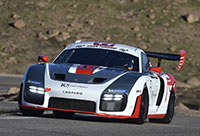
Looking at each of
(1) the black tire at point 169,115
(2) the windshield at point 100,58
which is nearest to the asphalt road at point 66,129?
(2) the windshield at point 100,58

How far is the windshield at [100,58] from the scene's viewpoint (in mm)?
10656

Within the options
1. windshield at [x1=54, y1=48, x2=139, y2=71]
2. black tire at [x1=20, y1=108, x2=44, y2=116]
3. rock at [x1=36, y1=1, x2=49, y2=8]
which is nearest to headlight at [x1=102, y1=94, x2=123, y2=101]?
black tire at [x1=20, y1=108, x2=44, y2=116]

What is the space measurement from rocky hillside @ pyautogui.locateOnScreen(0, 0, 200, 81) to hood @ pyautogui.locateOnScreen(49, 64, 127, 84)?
29658 millimetres

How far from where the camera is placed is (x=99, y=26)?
151ft

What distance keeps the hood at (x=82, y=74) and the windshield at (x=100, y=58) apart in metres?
1.04

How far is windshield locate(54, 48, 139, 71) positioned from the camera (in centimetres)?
1066

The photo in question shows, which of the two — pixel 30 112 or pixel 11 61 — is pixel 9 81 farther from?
pixel 30 112

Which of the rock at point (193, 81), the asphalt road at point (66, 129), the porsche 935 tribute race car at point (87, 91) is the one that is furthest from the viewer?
the rock at point (193, 81)

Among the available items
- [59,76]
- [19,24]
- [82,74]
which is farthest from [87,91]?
[19,24]

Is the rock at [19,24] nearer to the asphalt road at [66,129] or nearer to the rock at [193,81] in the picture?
the rock at [193,81]

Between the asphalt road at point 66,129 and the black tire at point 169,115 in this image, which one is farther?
the black tire at point 169,115

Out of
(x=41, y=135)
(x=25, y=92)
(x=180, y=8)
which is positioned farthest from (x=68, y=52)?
(x=180, y=8)

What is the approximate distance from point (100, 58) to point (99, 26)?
35.3 m

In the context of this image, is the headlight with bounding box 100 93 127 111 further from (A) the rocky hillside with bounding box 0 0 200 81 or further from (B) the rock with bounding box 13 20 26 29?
(B) the rock with bounding box 13 20 26 29
